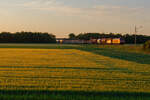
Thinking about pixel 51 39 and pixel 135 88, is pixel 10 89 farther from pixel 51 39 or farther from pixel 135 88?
pixel 51 39

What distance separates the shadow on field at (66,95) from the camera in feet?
26.1

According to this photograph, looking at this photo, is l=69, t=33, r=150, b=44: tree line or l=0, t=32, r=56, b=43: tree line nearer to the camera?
l=69, t=33, r=150, b=44: tree line

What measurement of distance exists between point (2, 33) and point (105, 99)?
161m

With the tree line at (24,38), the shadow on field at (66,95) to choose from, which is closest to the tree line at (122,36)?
the tree line at (24,38)

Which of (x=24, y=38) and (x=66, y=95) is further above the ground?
(x=24, y=38)

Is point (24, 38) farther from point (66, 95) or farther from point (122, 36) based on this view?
point (66, 95)

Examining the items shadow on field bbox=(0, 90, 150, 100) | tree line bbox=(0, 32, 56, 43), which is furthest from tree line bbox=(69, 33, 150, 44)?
shadow on field bbox=(0, 90, 150, 100)

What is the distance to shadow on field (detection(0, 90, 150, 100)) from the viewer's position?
313 inches

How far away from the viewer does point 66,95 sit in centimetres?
838

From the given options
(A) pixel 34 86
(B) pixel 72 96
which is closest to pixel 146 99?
(B) pixel 72 96

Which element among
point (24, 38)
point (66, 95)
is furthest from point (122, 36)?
point (66, 95)

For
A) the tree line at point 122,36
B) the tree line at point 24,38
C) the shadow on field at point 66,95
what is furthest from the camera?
the tree line at point 24,38

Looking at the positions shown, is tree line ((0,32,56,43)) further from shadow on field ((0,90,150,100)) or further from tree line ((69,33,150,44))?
shadow on field ((0,90,150,100))

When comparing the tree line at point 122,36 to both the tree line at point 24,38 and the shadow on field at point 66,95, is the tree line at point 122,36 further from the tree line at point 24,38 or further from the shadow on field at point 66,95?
the shadow on field at point 66,95
